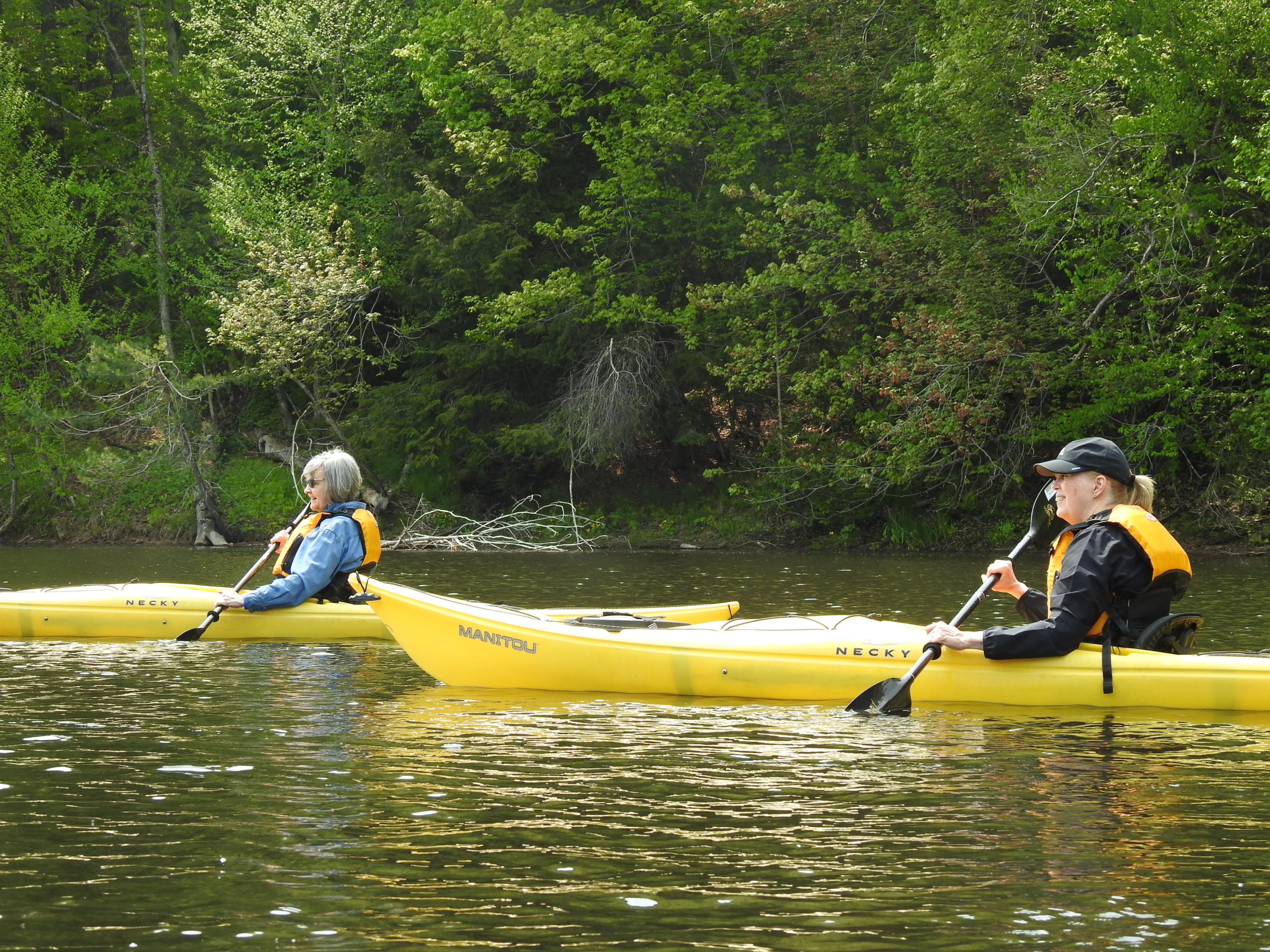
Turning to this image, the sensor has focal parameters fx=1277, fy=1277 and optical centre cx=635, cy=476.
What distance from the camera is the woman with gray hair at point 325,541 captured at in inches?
320

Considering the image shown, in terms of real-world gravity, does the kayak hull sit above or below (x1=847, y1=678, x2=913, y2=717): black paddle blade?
above

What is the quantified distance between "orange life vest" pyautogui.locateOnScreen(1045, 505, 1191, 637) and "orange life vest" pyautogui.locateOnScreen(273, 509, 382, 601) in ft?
13.7

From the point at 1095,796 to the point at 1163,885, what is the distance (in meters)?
1.00

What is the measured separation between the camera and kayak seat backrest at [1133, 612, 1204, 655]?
5984 mm

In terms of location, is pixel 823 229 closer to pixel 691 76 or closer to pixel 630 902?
→ pixel 691 76

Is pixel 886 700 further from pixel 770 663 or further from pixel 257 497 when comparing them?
pixel 257 497

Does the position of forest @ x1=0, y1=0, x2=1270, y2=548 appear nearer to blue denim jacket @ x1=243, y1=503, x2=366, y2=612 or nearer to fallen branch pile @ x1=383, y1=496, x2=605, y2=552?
fallen branch pile @ x1=383, y1=496, x2=605, y2=552

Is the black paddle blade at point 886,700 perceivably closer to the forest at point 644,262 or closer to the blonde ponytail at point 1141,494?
the blonde ponytail at point 1141,494

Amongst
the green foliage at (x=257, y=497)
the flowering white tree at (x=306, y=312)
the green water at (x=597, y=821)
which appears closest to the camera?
the green water at (x=597, y=821)

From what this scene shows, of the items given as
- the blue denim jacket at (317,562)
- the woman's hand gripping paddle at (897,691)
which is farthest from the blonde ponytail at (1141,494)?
the blue denim jacket at (317,562)

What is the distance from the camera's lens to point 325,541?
8297 millimetres

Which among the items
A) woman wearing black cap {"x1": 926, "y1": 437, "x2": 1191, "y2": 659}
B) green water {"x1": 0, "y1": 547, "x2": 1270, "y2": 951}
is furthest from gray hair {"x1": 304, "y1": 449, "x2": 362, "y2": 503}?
woman wearing black cap {"x1": 926, "y1": 437, "x2": 1191, "y2": 659}

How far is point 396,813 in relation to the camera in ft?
14.3

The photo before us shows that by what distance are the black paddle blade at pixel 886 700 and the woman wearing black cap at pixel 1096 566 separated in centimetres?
29
